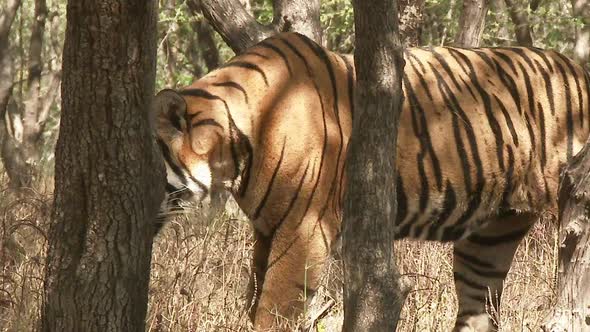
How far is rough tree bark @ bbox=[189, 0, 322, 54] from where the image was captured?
261 inches

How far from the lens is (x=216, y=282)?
5238 mm

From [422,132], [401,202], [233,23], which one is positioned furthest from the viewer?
[233,23]

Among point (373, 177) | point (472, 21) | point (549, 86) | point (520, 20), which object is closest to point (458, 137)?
point (549, 86)

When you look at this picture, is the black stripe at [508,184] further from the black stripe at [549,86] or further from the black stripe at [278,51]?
the black stripe at [278,51]

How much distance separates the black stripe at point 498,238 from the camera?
Answer: 20.9 ft

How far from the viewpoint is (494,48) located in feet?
20.7

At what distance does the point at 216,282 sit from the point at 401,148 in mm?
1118

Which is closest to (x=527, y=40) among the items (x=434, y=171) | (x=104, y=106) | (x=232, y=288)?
(x=434, y=171)

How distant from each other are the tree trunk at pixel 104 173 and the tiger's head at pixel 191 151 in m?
1.26

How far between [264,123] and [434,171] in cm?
98

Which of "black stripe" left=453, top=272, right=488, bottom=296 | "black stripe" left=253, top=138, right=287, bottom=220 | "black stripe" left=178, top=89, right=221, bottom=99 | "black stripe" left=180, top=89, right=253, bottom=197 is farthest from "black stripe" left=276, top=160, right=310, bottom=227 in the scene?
"black stripe" left=453, top=272, right=488, bottom=296

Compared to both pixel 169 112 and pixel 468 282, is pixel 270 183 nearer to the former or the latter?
pixel 169 112

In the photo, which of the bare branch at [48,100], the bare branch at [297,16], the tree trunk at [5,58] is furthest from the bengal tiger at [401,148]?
the bare branch at [48,100]

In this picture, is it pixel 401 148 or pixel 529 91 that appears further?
pixel 529 91
